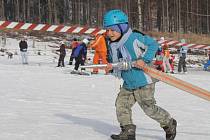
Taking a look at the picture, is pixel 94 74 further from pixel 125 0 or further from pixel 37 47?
pixel 125 0

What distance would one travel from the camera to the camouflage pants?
6078 millimetres

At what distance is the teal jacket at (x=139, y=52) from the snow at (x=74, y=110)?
97cm

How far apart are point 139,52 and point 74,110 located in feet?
12.2

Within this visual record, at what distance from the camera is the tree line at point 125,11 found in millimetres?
70750

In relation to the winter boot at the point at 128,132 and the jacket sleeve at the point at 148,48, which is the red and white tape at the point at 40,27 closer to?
the winter boot at the point at 128,132

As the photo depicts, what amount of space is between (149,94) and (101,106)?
4.44 m

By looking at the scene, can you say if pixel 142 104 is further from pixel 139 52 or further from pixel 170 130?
pixel 139 52

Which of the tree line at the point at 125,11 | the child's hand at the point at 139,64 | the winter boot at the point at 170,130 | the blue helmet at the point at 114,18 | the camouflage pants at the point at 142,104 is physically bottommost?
the winter boot at the point at 170,130

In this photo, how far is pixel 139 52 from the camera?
607 cm

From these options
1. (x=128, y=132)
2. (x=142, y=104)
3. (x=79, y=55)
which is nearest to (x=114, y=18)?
(x=142, y=104)

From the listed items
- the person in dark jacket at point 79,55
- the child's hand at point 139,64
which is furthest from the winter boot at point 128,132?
the person in dark jacket at point 79,55

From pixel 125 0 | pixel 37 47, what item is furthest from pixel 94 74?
pixel 125 0

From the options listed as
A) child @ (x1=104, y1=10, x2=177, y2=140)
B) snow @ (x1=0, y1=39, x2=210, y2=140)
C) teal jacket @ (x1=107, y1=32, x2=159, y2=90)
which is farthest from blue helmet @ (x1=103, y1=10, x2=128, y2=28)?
snow @ (x1=0, y1=39, x2=210, y2=140)

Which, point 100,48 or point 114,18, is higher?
point 114,18
